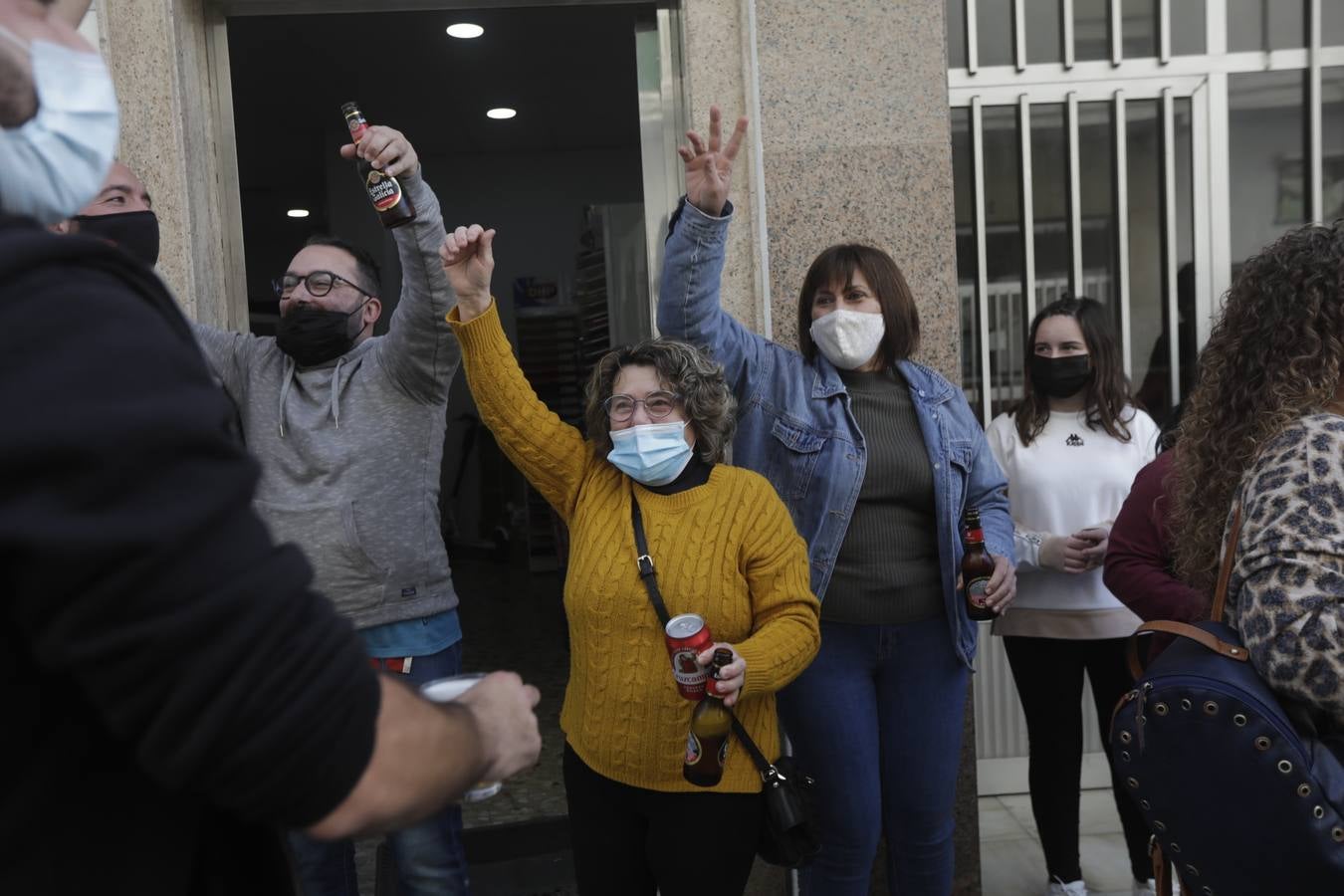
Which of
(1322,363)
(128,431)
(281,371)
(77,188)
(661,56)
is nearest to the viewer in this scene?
(128,431)

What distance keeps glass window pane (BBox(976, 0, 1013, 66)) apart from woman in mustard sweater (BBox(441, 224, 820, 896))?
2214 millimetres

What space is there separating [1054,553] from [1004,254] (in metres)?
A: 1.35

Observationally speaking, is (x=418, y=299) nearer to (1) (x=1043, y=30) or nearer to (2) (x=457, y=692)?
(2) (x=457, y=692)

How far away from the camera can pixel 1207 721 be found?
1.85m

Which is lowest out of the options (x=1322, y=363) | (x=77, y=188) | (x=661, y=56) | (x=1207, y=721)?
(x=1207, y=721)

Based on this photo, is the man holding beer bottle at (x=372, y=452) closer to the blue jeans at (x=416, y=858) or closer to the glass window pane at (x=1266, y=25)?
the blue jeans at (x=416, y=858)

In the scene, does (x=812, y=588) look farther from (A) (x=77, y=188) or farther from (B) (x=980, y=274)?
(A) (x=77, y=188)

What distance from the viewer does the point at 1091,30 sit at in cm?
426

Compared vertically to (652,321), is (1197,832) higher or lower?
lower

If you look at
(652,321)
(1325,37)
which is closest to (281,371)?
(652,321)

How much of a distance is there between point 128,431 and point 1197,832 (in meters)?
1.78

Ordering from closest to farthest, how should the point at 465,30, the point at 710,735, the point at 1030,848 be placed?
the point at 710,735 < the point at 1030,848 < the point at 465,30

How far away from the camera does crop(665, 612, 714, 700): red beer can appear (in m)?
2.31

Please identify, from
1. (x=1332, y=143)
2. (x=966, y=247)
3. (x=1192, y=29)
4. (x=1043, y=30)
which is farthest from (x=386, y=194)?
(x=1332, y=143)
